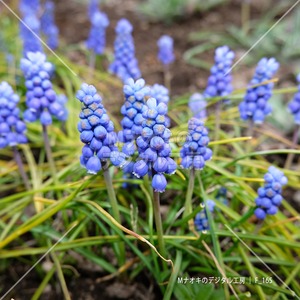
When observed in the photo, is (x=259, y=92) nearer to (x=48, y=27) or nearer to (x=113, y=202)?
(x=113, y=202)

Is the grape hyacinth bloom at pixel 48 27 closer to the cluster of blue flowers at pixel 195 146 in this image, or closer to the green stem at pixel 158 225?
the cluster of blue flowers at pixel 195 146

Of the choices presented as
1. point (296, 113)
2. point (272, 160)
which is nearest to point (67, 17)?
point (272, 160)

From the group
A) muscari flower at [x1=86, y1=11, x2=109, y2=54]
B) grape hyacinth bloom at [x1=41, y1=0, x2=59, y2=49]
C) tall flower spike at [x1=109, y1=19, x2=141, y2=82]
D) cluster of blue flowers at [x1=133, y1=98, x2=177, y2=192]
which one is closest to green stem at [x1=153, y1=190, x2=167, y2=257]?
cluster of blue flowers at [x1=133, y1=98, x2=177, y2=192]

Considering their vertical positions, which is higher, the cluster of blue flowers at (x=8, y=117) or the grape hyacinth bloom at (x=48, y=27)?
the grape hyacinth bloom at (x=48, y=27)

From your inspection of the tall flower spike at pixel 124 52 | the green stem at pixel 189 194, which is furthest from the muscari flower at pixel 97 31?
the green stem at pixel 189 194

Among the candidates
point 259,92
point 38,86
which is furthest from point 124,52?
point 259,92

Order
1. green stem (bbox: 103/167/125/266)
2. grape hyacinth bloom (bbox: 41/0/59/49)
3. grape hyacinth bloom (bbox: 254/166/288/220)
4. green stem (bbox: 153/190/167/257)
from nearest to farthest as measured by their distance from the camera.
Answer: green stem (bbox: 153/190/167/257) < green stem (bbox: 103/167/125/266) < grape hyacinth bloom (bbox: 254/166/288/220) < grape hyacinth bloom (bbox: 41/0/59/49)

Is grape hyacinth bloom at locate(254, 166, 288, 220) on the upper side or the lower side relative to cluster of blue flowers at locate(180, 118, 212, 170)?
lower

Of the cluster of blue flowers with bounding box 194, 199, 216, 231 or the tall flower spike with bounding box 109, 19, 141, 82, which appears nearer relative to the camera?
the cluster of blue flowers with bounding box 194, 199, 216, 231

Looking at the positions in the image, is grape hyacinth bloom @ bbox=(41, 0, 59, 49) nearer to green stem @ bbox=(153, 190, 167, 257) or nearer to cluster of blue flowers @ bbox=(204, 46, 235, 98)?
cluster of blue flowers @ bbox=(204, 46, 235, 98)
